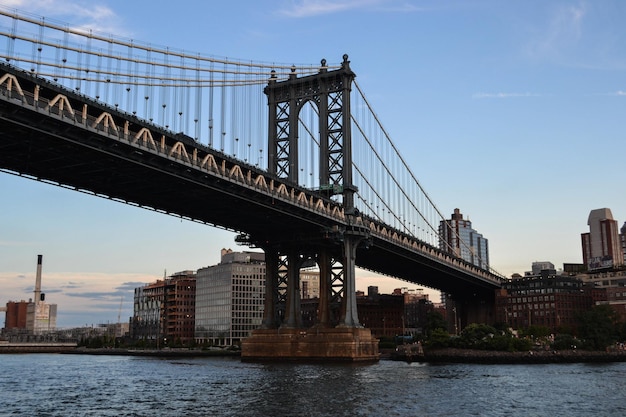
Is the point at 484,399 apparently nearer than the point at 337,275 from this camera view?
Yes

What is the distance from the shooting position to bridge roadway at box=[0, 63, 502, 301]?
51781mm

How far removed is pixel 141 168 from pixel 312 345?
3981 cm

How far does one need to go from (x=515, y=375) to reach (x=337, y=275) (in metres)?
29.6

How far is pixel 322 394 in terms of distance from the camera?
51.8 metres

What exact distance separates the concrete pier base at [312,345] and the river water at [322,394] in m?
13.7

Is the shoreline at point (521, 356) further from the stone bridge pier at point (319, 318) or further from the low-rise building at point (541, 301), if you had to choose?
the low-rise building at point (541, 301)

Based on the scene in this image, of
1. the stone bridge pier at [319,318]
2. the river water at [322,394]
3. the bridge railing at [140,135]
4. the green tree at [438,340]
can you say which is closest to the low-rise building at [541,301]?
the green tree at [438,340]

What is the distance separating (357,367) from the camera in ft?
270

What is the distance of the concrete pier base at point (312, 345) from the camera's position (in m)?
91.0

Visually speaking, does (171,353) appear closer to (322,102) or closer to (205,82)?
(322,102)

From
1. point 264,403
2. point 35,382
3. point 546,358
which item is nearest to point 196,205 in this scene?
point 35,382

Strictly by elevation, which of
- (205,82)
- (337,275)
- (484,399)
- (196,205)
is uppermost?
(205,82)

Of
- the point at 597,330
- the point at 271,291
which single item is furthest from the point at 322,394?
the point at 597,330

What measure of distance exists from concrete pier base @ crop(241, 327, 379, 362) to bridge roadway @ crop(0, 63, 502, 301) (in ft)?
41.3
